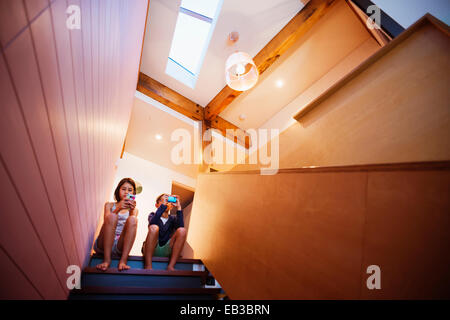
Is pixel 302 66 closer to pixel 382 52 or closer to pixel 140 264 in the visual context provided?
pixel 382 52

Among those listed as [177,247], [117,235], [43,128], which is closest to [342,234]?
[43,128]

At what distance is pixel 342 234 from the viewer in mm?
764

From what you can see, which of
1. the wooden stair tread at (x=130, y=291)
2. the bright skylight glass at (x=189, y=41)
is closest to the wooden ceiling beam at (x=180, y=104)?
the bright skylight glass at (x=189, y=41)

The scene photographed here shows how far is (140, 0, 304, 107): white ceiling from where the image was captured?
2859 mm

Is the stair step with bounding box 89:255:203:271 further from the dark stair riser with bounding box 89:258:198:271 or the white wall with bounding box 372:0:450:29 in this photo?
the white wall with bounding box 372:0:450:29

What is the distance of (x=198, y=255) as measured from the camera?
1990 mm

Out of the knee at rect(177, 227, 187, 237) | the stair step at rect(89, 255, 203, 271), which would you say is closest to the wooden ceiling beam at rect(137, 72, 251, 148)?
the knee at rect(177, 227, 187, 237)

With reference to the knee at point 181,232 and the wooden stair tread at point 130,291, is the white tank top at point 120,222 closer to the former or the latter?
the knee at point 181,232

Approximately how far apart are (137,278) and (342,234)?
57.4 inches

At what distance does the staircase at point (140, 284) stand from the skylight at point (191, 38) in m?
3.35
